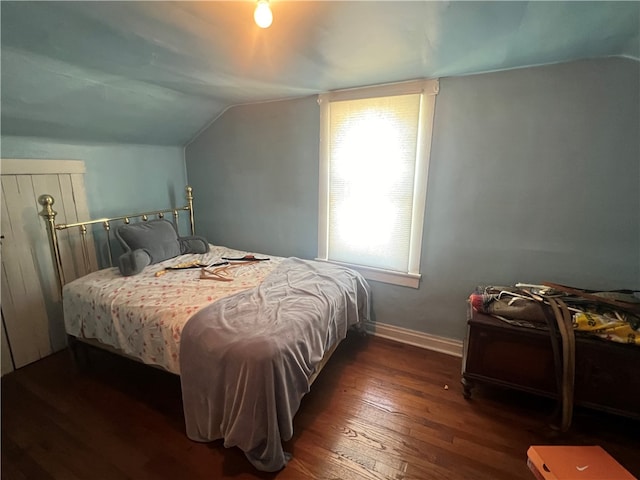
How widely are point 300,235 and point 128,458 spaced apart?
6.36ft

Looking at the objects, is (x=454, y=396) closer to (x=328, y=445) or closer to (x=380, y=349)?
(x=380, y=349)

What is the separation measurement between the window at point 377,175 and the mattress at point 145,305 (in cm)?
83

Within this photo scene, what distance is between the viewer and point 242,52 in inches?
65.6

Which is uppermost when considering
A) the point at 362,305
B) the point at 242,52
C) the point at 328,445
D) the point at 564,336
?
the point at 242,52

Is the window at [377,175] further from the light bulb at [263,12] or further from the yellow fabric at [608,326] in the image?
the light bulb at [263,12]

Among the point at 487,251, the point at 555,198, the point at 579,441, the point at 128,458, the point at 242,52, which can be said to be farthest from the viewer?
the point at 487,251

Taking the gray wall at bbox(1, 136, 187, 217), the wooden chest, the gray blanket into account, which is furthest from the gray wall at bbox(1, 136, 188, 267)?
the wooden chest

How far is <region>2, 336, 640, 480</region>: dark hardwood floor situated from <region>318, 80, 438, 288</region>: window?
0.91 metres

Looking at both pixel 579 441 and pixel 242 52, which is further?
pixel 242 52

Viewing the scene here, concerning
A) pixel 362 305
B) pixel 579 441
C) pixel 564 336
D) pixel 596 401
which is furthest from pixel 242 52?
pixel 579 441

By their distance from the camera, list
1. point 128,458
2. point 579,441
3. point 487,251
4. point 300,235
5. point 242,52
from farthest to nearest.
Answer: point 300,235, point 487,251, point 242,52, point 579,441, point 128,458

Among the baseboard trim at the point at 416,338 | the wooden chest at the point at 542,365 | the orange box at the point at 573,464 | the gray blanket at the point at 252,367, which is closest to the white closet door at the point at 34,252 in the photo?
the gray blanket at the point at 252,367

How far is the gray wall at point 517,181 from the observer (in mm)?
1691

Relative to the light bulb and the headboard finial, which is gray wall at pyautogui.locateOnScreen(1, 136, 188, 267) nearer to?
the headboard finial
